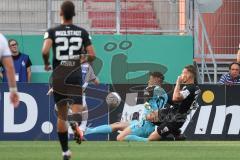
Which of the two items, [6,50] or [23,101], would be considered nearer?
[6,50]

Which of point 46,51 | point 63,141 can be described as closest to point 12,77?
point 46,51

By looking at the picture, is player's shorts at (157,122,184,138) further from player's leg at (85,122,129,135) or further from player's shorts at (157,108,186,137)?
player's leg at (85,122,129,135)

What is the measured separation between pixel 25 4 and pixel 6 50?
38.5 ft

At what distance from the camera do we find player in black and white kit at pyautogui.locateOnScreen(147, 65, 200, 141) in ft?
60.3

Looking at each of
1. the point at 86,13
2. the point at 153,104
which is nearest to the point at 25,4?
the point at 86,13

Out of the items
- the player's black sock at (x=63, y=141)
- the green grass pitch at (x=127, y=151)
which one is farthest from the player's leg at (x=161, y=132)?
the player's black sock at (x=63, y=141)

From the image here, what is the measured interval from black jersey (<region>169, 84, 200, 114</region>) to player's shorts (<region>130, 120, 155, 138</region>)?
0.70 meters

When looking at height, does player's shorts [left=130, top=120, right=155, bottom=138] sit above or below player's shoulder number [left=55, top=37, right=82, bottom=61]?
below

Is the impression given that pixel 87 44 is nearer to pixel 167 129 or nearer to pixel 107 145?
pixel 107 145

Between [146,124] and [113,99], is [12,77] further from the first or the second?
[113,99]

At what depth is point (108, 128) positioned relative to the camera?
18.7 meters

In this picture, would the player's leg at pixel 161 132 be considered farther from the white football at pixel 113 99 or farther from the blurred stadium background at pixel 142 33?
the blurred stadium background at pixel 142 33

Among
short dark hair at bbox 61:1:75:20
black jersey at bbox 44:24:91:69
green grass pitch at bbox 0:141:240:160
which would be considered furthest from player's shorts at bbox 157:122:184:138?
short dark hair at bbox 61:1:75:20

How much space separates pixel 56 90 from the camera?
499 inches
